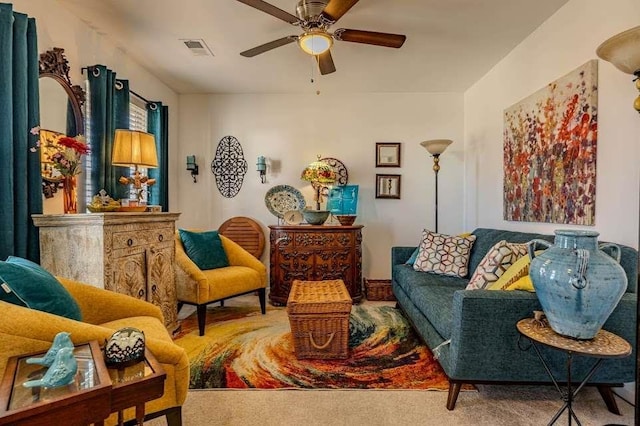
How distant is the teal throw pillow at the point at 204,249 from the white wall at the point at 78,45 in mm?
1538

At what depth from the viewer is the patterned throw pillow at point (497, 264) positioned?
85.6 inches

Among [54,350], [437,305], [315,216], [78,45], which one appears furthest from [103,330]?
[315,216]

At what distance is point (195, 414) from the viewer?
71.1 inches

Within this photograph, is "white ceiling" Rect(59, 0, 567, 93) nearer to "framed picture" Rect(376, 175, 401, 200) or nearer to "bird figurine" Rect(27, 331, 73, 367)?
"framed picture" Rect(376, 175, 401, 200)

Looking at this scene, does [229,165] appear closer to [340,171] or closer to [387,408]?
[340,171]

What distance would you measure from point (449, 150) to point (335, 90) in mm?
1691

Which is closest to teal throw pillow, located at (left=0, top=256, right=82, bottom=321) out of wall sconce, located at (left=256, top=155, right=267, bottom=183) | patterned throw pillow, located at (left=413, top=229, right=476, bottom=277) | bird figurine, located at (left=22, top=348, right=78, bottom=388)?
bird figurine, located at (left=22, top=348, right=78, bottom=388)

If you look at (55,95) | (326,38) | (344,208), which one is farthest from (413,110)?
(55,95)

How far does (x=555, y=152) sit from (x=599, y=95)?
50 cm

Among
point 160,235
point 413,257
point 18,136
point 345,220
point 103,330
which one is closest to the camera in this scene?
point 103,330

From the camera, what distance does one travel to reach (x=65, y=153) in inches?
85.0

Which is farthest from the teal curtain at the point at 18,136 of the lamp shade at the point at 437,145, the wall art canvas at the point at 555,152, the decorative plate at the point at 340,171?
the wall art canvas at the point at 555,152

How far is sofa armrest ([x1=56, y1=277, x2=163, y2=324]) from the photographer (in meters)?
1.78

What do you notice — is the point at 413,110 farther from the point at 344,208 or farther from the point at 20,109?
the point at 20,109
